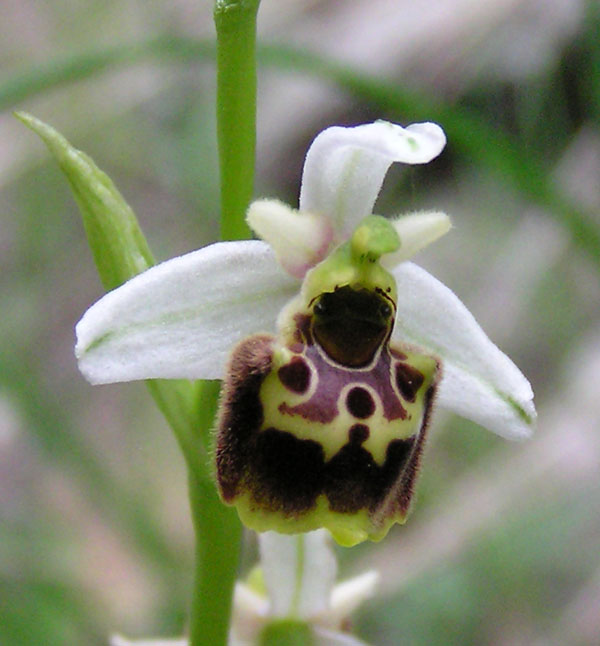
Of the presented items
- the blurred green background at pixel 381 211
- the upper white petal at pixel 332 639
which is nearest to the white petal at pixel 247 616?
the upper white petal at pixel 332 639

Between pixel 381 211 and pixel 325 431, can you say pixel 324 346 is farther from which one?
pixel 381 211

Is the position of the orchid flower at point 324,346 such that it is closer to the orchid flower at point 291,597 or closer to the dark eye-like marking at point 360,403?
the dark eye-like marking at point 360,403

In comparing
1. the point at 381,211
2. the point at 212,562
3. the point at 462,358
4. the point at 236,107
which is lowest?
the point at 381,211

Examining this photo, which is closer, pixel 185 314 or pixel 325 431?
pixel 325 431

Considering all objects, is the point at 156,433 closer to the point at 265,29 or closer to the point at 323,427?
the point at 265,29

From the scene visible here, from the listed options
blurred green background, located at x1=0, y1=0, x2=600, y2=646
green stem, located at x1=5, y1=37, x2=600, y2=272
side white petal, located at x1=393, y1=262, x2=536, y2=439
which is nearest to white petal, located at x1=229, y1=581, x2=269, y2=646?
side white petal, located at x1=393, y1=262, x2=536, y2=439

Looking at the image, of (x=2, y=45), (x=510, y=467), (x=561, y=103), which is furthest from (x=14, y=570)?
(x=2, y=45)

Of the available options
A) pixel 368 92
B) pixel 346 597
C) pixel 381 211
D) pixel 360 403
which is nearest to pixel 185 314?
pixel 360 403
